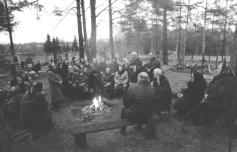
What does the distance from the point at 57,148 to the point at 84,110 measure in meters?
2.23

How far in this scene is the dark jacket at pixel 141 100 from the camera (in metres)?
4.04

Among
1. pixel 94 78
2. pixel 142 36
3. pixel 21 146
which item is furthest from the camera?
pixel 142 36

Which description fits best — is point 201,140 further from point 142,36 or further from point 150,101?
point 142,36

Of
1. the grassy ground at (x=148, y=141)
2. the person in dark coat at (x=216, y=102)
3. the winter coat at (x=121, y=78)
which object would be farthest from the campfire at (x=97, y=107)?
the person in dark coat at (x=216, y=102)

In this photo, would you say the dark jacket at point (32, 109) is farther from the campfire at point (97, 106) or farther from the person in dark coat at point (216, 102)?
the person in dark coat at point (216, 102)

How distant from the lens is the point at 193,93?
496 centimetres

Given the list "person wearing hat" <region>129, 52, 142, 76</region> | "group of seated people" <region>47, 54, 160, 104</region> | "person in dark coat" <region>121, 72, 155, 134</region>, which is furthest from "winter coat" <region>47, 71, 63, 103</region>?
"person in dark coat" <region>121, 72, 155, 134</region>

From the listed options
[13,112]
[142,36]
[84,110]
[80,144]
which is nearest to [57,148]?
[80,144]

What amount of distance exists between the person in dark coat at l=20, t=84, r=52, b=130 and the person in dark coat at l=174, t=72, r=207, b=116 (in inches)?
150

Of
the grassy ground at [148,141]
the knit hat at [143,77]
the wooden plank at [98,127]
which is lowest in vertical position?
the grassy ground at [148,141]

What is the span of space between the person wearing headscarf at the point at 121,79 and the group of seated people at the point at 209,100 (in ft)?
8.88

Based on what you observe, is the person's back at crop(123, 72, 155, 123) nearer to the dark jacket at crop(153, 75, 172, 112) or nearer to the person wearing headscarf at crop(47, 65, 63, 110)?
the dark jacket at crop(153, 75, 172, 112)

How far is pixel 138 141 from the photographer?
4.14 meters

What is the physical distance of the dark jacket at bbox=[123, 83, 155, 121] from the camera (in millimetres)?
4039
